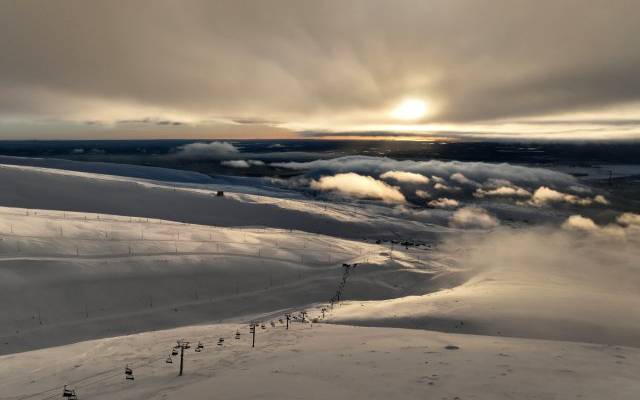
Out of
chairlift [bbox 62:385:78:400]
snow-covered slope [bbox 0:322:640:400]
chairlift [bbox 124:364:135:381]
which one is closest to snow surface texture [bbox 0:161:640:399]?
snow-covered slope [bbox 0:322:640:400]

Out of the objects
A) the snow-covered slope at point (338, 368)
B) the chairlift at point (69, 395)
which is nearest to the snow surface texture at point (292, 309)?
the snow-covered slope at point (338, 368)

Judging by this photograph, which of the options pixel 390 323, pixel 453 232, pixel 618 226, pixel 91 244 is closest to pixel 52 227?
pixel 91 244

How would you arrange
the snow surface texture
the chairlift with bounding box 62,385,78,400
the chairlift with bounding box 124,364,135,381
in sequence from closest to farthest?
1. the chairlift with bounding box 62,385,78,400
2. the snow surface texture
3. the chairlift with bounding box 124,364,135,381

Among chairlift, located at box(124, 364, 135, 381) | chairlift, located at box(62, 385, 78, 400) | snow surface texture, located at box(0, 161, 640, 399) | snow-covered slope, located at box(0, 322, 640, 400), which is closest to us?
snow-covered slope, located at box(0, 322, 640, 400)

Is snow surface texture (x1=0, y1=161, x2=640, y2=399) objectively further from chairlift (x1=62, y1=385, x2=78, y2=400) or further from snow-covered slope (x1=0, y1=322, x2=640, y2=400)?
chairlift (x1=62, y1=385, x2=78, y2=400)

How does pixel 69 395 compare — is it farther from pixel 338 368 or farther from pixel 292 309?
pixel 292 309

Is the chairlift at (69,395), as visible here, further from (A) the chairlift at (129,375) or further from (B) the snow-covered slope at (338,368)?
(A) the chairlift at (129,375)

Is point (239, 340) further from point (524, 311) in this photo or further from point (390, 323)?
point (524, 311)

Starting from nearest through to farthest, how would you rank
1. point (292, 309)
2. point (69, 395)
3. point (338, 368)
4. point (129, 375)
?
1. point (69, 395)
2. point (338, 368)
3. point (129, 375)
4. point (292, 309)

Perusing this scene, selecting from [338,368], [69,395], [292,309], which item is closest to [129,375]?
[69,395]
